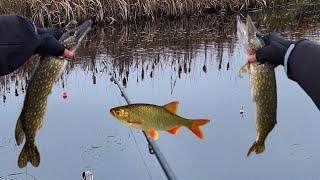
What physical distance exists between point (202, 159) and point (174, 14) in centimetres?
988

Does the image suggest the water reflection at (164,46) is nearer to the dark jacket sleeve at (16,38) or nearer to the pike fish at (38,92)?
the pike fish at (38,92)

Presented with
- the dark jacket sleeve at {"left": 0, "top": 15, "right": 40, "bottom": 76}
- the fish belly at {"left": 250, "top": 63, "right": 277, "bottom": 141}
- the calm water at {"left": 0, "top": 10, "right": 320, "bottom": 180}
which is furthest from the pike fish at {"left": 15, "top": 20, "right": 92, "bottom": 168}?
the calm water at {"left": 0, "top": 10, "right": 320, "bottom": 180}

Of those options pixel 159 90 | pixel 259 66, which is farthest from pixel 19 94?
pixel 259 66

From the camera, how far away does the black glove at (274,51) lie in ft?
7.57

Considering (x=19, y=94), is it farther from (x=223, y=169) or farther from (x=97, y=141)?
(x=223, y=169)

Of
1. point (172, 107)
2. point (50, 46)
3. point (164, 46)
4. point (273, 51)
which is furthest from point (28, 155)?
point (164, 46)

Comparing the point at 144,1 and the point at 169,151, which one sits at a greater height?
the point at 144,1

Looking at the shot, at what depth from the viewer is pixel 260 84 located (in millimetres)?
2549

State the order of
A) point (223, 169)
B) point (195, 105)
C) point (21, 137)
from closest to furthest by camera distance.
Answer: point (21, 137)
point (223, 169)
point (195, 105)

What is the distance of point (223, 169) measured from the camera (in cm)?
594

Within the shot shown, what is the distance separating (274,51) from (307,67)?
0.71ft

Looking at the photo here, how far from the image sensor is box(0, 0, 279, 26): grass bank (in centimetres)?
1344

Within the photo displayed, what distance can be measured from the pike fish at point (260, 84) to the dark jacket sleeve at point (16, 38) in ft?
2.98

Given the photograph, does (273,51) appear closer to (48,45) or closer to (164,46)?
(48,45)
